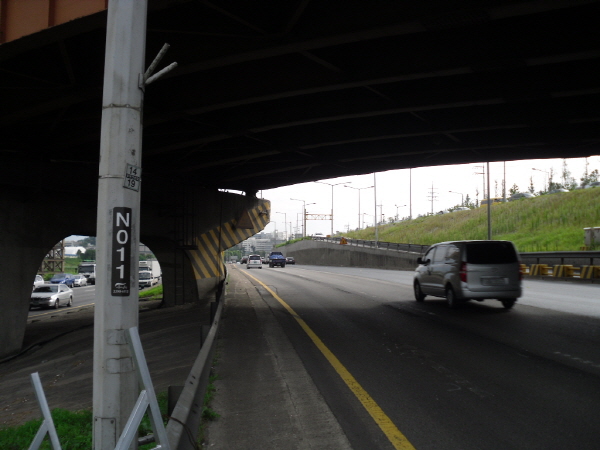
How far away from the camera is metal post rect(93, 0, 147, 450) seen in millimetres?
3973

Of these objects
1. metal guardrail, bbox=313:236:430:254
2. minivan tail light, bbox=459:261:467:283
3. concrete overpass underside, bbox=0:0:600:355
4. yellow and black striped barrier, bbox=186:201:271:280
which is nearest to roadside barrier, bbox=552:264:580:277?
concrete overpass underside, bbox=0:0:600:355

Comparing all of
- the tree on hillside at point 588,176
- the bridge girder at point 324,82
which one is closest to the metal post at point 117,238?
the bridge girder at point 324,82

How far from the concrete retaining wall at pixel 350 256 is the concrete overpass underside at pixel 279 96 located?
1226 inches

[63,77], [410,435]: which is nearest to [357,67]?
[63,77]

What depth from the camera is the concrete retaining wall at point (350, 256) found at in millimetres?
51366

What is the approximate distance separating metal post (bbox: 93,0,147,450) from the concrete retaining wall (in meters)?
44.6

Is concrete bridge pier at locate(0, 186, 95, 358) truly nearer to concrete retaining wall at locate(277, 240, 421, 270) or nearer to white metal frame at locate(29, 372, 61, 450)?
white metal frame at locate(29, 372, 61, 450)

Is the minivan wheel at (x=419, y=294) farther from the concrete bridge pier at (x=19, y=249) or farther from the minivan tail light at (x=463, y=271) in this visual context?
the concrete bridge pier at (x=19, y=249)

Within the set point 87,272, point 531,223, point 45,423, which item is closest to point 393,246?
point 531,223

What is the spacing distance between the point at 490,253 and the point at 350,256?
5076 cm

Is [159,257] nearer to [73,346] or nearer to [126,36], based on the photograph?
[73,346]

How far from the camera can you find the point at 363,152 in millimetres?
17812

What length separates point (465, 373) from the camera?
7.56m

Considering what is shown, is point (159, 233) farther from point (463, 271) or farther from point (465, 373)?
point (465, 373)
